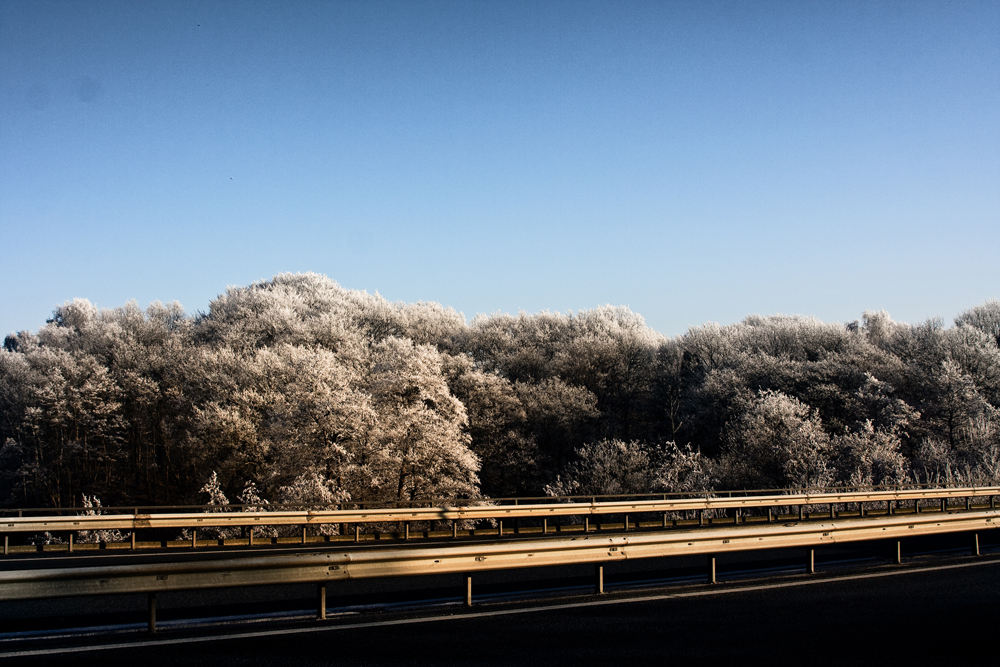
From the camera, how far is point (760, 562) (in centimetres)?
1538

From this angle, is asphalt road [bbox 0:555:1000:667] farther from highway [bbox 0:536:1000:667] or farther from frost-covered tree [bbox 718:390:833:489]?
frost-covered tree [bbox 718:390:833:489]

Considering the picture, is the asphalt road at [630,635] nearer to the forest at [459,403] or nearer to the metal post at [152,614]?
the metal post at [152,614]

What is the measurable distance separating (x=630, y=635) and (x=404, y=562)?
8.31ft

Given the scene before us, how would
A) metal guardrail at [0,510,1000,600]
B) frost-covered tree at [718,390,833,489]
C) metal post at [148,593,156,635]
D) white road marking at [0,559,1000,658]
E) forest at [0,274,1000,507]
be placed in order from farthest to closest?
frost-covered tree at [718,390,833,489], forest at [0,274,1000,507], metal post at [148,593,156,635], white road marking at [0,559,1000,658], metal guardrail at [0,510,1000,600]

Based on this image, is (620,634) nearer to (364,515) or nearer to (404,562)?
(404,562)

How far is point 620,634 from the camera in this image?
27.4 feet

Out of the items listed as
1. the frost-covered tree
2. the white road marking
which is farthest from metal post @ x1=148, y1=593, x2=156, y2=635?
the frost-covered tree

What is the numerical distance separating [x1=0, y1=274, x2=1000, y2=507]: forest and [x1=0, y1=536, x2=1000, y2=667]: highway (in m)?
32.8

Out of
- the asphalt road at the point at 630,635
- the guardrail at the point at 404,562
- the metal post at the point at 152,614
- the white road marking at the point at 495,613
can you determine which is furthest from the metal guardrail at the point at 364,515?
the metal post at the point at 152,614

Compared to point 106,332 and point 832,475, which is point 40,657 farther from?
point 106,332

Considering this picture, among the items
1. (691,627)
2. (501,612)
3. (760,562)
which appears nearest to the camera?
(691,627)

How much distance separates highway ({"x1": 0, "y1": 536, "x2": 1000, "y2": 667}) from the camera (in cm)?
728

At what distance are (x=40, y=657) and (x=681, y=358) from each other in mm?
62967

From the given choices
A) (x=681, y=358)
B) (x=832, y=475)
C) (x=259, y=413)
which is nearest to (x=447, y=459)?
(x=259, y=413)
